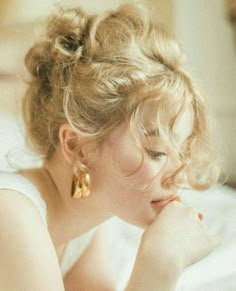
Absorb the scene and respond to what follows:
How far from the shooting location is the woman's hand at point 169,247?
80 centimetres

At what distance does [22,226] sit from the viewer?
793mm

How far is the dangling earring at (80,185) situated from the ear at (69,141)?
30 mm

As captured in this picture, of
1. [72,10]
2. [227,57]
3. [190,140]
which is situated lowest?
[227,57]

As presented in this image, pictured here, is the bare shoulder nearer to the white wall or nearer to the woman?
the woman

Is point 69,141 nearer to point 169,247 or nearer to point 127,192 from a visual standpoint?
point 127,192

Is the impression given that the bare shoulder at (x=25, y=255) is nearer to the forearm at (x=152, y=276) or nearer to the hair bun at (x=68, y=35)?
the forearm at (x=152, y=276)

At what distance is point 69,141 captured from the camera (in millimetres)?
921

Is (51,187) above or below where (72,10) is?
below

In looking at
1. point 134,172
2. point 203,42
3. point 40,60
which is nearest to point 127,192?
point 134,172

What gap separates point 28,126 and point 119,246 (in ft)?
1.20

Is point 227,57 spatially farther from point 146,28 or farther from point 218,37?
point 146,28

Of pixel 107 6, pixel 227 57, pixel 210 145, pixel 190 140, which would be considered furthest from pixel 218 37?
pixel 190 140

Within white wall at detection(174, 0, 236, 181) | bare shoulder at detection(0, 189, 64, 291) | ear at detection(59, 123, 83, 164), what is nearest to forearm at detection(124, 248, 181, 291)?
bare shoulder at detection(0, 189, 64, 291)

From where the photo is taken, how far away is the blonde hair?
0.88 metres
